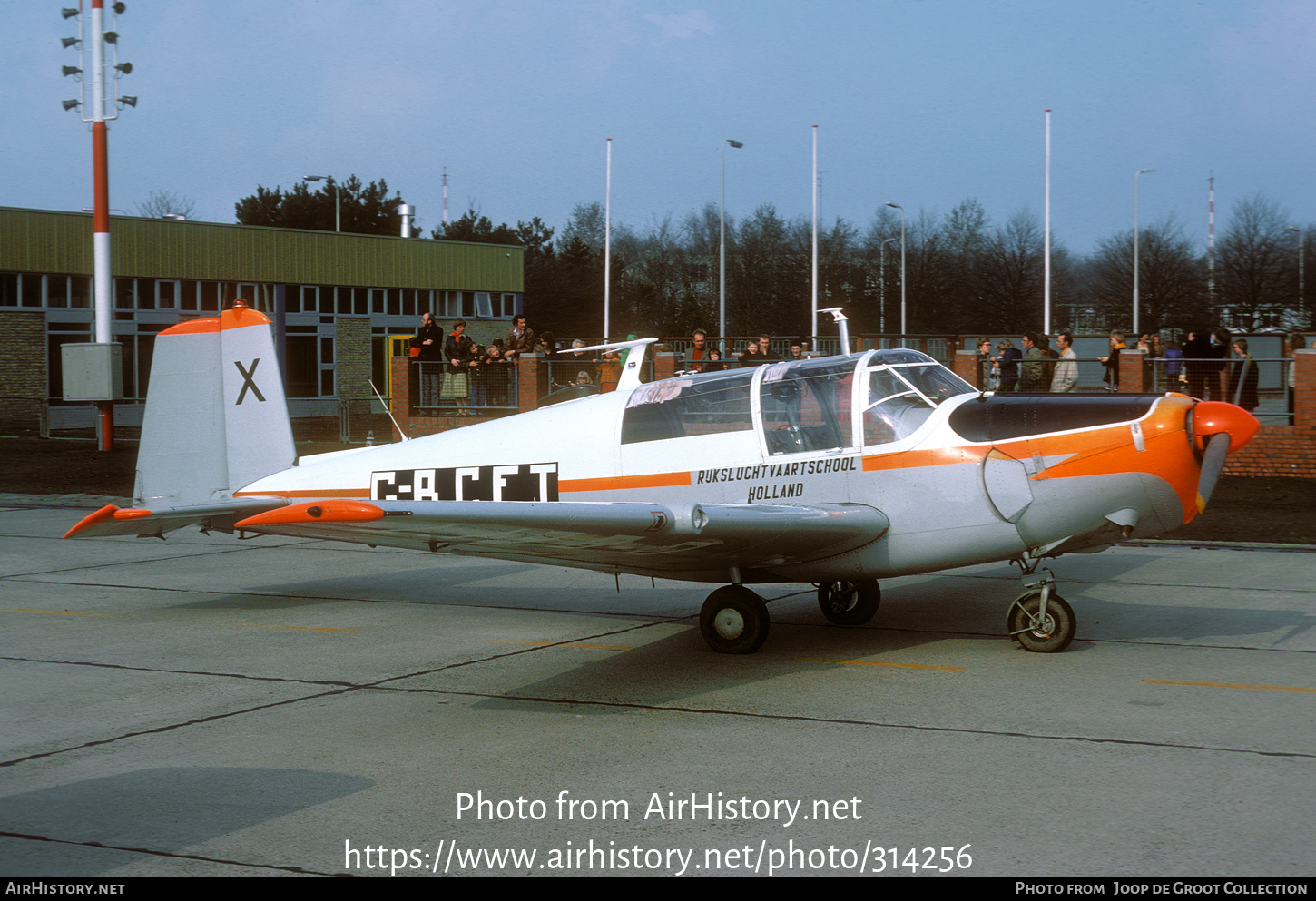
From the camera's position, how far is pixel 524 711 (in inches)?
244

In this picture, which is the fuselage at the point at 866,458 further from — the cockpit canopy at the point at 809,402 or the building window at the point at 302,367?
the building window at the point at 302,367

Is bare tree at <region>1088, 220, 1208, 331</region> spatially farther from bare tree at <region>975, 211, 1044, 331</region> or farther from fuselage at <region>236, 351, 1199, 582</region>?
fuselage at <region>236, 351, 1199, 582</region>

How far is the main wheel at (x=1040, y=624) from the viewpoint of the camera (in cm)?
723

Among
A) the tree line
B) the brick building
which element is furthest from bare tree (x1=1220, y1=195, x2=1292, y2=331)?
the brick building

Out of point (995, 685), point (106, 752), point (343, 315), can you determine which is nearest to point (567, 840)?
point (106, 752)

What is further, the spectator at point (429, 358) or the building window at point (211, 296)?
the building window at point (211, 296)

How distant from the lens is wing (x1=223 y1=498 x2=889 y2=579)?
5605 millimetres

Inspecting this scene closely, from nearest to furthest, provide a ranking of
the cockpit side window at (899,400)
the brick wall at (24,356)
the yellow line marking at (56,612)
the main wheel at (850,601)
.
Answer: the cockpit side window at (899,400)
the main wheel at (850,601)
the yellow line marking at (56,612)
the brick wall at (24,356)

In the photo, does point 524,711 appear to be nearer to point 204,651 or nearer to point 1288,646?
point 204,651

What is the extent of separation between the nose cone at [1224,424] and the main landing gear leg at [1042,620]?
122 cm

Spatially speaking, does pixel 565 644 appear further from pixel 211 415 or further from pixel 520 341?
pixel 520 341

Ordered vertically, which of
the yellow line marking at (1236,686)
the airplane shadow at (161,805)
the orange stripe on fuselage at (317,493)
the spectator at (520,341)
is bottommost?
the airplane shadow at (161,805)

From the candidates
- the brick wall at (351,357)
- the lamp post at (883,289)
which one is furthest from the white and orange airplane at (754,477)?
the lamp post at (883,289)
